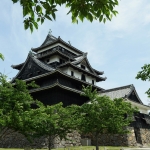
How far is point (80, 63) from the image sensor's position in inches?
1261

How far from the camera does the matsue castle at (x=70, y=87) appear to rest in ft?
78.1

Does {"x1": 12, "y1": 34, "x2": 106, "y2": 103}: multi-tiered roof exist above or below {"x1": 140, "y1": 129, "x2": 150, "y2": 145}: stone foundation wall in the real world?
above

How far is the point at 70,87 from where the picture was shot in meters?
26.7

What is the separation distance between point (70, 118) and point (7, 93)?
6565 mm

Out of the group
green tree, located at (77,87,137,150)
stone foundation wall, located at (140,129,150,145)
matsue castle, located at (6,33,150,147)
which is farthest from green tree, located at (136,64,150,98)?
stone foundation wall, located at (140,129,150,145)

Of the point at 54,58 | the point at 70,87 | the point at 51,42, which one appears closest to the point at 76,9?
the point at 70,87

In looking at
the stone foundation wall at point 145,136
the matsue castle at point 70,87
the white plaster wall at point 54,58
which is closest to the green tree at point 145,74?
the matsue castle at point 70,87

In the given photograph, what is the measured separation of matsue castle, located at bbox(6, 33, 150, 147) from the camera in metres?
23.8

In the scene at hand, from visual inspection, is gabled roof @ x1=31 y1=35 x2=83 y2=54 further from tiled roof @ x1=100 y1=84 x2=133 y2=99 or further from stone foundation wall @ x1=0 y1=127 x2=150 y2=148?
stone foundation wall @ x1=0 y1=127 x2=150 y2=148

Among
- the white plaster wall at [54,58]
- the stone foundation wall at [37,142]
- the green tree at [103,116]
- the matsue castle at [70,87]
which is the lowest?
the stone foundation wall at [37,142]

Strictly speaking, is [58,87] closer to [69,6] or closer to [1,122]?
[1,122]

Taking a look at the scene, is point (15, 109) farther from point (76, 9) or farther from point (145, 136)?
point (145, 136)

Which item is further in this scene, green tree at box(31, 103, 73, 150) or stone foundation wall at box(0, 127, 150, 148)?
stone foundation wall at box(0, 127, 150, 148)

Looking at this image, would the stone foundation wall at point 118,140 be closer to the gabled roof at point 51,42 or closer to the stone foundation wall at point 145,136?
the stone foundation wall at point 145,136
